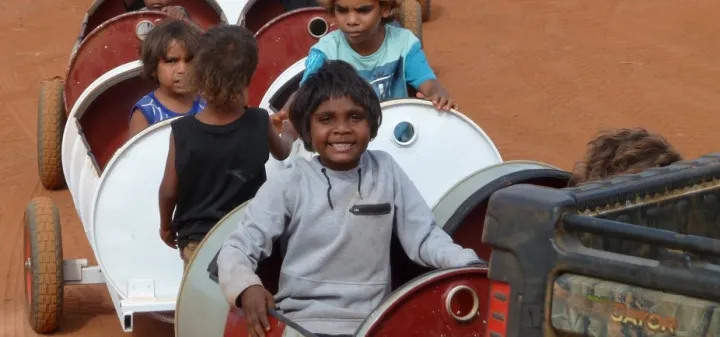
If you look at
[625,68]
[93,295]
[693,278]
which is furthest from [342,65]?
[625,68]

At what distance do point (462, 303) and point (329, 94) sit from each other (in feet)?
3.08

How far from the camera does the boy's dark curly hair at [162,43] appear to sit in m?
5.59

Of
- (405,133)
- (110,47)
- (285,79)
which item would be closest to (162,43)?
(285,79)

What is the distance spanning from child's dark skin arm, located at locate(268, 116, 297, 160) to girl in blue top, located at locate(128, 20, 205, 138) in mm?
729

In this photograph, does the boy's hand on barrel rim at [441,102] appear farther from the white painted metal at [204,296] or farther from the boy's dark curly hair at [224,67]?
the white painted metal at [204,296]

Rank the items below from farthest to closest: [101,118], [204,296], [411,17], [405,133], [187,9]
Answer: [411,17] < [187,9] < [101,118] < [405,133] < [204,296]

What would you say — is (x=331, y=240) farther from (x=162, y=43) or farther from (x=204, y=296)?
(x=162, y=43)

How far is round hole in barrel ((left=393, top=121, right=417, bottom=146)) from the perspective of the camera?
5.00 meters

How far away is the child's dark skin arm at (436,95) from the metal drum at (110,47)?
79.9 inches

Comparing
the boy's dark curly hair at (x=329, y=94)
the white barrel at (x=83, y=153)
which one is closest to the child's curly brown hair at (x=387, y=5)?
the white barrel at (x=83, y=153)

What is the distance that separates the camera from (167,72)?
18.4 ft

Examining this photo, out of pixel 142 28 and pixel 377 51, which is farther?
pixel 142 28

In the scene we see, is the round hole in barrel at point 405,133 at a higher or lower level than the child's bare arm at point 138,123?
higher

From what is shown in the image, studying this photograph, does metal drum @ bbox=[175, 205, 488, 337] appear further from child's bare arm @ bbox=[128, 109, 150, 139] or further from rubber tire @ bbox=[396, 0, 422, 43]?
rubber tire @ bbox=[396, 0, 422, 43]
